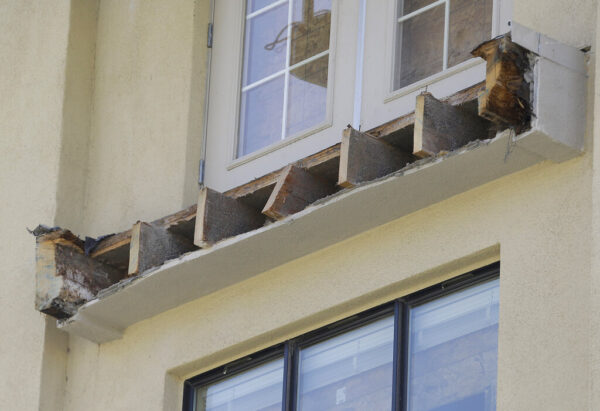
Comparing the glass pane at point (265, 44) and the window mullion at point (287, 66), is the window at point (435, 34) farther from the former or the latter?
the glass pane at point (265, 44)

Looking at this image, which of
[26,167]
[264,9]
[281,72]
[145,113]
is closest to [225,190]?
[281,72]

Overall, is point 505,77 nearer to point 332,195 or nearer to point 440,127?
point 440,127

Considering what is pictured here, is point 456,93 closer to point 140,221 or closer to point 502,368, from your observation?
point 502,368

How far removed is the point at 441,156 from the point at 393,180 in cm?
35

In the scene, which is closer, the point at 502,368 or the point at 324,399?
the point at 502,368

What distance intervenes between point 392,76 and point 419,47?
225 mm

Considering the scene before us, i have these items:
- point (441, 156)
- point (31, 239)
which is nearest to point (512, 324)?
point (441, 156)

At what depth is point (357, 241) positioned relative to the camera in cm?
945

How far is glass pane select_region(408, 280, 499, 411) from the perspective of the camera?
28.3 feet

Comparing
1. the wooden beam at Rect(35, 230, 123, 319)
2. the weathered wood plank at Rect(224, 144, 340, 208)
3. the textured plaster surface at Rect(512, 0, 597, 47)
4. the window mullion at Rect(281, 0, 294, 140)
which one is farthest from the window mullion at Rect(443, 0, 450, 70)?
the wooden beam at Rect(35, 230, 123, 319)

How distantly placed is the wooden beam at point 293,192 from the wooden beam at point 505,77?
134 cm

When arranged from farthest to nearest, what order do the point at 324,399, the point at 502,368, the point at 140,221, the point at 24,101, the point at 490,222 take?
the point at 24,101 → the point at 140,221 → the point at 324,399 → the point at 490,222 → the point at 502,368

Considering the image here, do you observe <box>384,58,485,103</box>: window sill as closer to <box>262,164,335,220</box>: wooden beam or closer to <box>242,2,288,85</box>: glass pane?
<box>262,164,335,220</box>: wooden beam

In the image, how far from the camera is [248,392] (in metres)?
9.86
